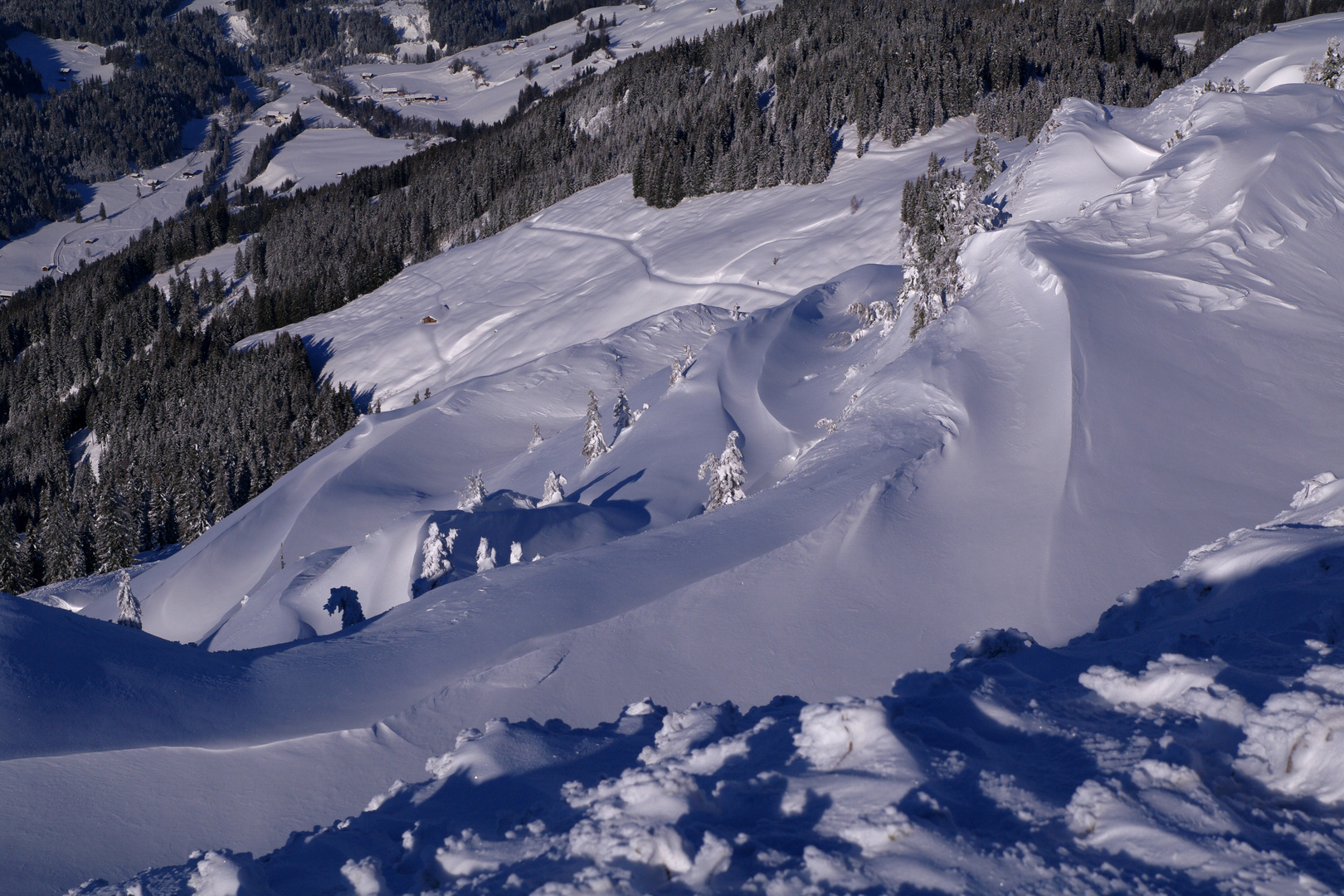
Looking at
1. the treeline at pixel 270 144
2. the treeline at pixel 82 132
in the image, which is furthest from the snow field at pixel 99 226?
the treeline at pixel 270 144

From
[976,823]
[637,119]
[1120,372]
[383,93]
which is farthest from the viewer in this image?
[383,93]

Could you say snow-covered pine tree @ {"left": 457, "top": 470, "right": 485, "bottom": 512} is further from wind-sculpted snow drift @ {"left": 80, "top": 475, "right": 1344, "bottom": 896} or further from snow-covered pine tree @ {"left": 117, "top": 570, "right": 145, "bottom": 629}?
wind-sculpted snow drift @ {"left": 80, "top": 475, "right": 1344, "bottom": 896}

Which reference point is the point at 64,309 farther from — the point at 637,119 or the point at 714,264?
the point at 714,264

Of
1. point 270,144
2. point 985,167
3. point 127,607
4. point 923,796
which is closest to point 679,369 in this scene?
point 985,167

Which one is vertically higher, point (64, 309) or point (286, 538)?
point (286, 538)

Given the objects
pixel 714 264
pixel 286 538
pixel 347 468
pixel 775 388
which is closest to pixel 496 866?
pixel 775 388

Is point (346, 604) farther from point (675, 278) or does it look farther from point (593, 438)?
point (675, 278)

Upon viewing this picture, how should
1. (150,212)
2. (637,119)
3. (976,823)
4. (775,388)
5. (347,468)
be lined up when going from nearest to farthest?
(976,823)
(775,388)
(347,468)
(637,119)
(150,212)
